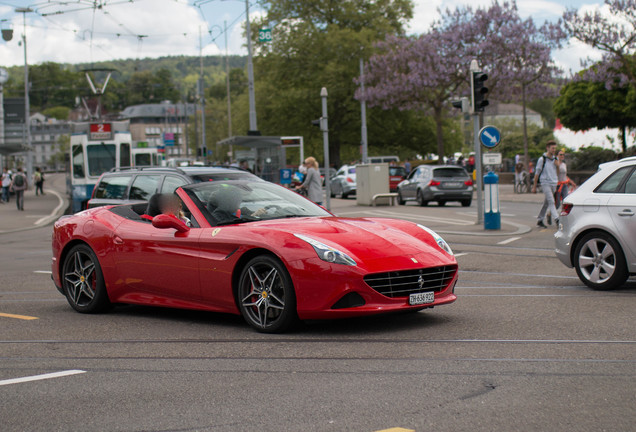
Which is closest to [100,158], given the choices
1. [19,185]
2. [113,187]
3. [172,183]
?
[19,185]

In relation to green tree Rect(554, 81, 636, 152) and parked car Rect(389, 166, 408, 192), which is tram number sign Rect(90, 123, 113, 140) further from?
green tree Rect(554, 81, 636, 152)

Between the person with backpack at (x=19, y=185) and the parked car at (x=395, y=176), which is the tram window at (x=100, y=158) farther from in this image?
the parked car at (x=395, y=176)

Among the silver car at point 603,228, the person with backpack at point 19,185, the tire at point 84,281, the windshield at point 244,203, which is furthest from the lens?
the person with backpack at point 19,185

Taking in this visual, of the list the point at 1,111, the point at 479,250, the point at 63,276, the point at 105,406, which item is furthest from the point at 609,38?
the point at 1,111

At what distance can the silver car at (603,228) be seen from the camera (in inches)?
381

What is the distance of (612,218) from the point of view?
9.77 m

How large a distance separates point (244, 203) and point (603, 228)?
4091 mm

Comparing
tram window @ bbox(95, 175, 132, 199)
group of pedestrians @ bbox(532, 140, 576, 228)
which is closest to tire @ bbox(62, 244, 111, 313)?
tram window @ bbox(95, 175, 132, 199)

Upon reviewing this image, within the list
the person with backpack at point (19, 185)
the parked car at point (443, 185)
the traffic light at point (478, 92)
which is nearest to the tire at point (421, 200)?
the parked car at point (443, 185)

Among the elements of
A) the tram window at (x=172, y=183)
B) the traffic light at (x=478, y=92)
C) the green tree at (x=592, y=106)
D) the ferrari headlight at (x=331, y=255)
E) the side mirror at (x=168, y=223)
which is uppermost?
the green tree at (x=592, y=106)

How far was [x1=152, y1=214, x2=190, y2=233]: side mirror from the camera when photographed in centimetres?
792

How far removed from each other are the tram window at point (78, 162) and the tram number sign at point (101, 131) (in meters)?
0.70

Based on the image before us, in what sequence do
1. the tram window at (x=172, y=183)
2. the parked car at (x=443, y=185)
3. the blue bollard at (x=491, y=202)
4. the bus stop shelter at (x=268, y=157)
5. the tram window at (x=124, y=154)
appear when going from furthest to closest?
the bus stop shelter at (x=268, y=157)
the tram window at (x=124, y=154)
the parked car at (x=443, y=185)
the blue bollard at (x=491, y=202)
the tram window at (x=172, y=183)

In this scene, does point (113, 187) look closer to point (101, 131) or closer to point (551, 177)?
point (551, 177)
